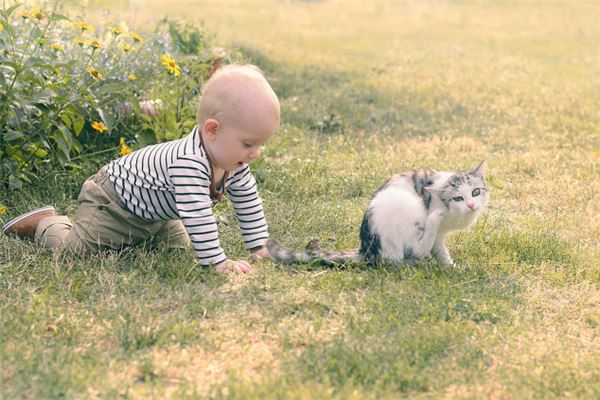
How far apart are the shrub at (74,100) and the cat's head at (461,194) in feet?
6.25

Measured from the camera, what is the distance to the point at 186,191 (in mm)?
3693

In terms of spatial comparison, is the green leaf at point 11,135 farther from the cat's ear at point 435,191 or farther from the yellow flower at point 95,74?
Answer: the cat's ear at point 435,191

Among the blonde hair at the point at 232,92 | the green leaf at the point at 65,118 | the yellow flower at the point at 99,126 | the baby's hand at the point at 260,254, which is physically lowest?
the baby's hand at the point at 260,254

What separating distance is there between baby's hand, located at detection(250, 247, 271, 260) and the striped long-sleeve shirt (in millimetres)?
34

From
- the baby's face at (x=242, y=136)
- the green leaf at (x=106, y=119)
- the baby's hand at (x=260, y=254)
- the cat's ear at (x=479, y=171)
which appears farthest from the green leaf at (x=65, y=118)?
the cat's ear at (x=479, y=171)

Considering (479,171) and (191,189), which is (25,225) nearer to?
(191,189)

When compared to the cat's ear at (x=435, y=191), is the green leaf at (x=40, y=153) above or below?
below

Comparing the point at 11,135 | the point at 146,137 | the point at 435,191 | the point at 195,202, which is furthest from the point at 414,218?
the point at 11,135

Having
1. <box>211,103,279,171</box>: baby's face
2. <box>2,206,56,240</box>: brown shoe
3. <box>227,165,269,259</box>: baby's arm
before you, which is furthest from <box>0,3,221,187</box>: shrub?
<box>211,103,279,171</box>: baby's face

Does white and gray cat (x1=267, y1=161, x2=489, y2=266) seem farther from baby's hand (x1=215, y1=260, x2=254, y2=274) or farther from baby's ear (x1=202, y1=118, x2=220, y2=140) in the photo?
baby's ear (x1=202, y1=118, x2=220, y2=140)

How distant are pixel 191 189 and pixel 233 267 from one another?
41 centimetres

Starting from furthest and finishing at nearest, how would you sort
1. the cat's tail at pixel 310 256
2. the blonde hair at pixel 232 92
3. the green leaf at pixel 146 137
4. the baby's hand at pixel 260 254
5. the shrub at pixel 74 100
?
the green leaf at pixel 146 137 → the shrub at pixel 74 100 → the baby's hand at pixel 260 254 → the cat's tail at pixel 310 256 → the blonde hair at pixel 232 92

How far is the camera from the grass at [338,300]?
2828 millimetres

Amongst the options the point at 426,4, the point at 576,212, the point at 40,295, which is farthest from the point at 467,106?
the point at 426,4
